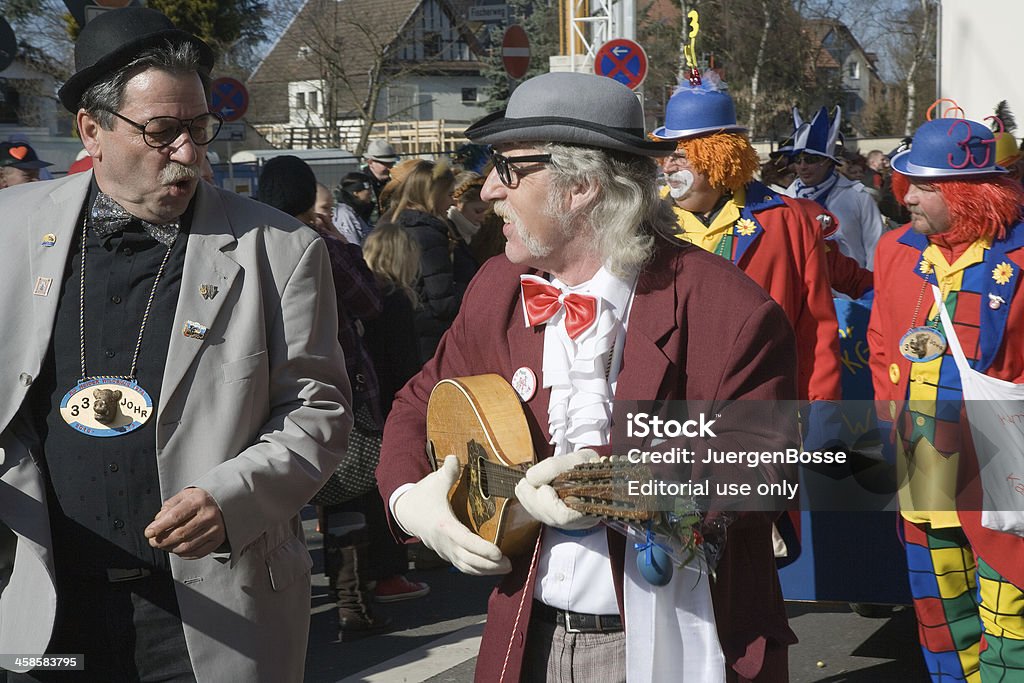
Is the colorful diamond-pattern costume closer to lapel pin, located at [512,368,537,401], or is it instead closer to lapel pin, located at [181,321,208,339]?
lapel pin, located at [512,368,537,401]

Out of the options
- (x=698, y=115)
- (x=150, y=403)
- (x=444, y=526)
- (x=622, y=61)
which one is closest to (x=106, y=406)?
(x=150, y=403)

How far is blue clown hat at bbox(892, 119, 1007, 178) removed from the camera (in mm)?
4352

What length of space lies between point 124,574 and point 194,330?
550 mm

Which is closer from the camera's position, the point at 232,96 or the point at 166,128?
the point at 166,128

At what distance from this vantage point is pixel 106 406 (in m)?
2.62

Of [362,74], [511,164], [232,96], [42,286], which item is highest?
[362,74]

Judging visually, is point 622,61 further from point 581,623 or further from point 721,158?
point 581,623

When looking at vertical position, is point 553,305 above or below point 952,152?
below

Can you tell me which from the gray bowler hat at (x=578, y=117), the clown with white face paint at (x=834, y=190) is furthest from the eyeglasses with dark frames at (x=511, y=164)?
the clown with white face paint at (x=834, y=190)

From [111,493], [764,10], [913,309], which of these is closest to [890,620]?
[913,309]

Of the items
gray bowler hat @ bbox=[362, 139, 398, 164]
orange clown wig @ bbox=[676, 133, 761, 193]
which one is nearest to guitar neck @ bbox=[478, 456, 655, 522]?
orange clown wig @ bbox=[676, 133, 761, 193]

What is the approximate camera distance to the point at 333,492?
206 inches

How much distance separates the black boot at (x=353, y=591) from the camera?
5508mm

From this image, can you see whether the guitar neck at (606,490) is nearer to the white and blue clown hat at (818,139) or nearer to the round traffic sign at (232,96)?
the white and blue clown hat at (818,139)
